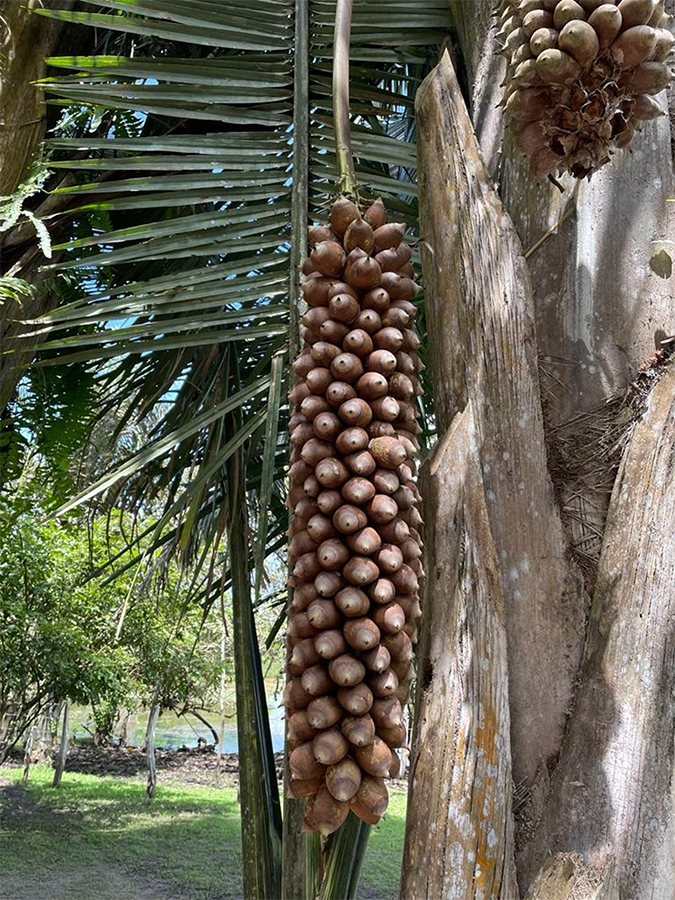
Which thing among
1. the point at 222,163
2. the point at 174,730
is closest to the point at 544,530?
the point at 222,163

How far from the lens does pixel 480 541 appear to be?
49.4 inches

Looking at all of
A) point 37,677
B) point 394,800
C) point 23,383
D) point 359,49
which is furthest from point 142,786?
point 359,49

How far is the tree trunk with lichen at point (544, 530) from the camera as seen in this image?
114 cm

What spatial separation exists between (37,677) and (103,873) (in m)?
2.77

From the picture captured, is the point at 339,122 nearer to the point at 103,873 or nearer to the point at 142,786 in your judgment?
the point at 103,873

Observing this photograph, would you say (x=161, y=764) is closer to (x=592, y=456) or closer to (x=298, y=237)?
(x=298, y=237)

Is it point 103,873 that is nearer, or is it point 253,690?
point 253,690

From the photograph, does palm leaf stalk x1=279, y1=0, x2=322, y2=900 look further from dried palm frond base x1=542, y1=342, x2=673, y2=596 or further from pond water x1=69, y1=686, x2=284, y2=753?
pond water x1=69, y1=686, x2=284, y2=753

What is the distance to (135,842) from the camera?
43.4ft

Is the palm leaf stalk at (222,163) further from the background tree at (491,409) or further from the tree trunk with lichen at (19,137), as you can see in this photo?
the tree trunk with lichen at (19,137)

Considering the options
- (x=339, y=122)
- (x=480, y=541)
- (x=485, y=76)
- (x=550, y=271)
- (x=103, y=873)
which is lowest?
(x=103, y=873)

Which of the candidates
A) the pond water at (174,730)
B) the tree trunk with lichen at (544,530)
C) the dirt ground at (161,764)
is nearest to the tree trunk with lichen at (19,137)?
the tree trunk with lichen at (544,530)

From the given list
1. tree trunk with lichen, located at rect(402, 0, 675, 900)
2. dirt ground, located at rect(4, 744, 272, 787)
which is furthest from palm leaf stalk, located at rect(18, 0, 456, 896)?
dirt ground, located at rect(4, 744, 272, 787)

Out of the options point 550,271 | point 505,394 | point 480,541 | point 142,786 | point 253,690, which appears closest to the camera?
point 480,541
